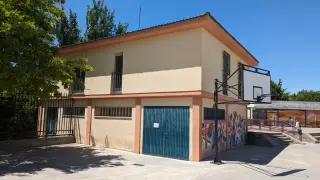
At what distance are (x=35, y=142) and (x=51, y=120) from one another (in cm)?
385

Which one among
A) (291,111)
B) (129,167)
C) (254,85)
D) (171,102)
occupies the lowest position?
(129,167)

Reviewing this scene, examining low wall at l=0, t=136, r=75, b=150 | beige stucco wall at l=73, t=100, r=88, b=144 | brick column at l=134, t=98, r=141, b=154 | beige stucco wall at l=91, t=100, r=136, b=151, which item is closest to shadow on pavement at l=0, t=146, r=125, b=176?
low wall at l=0, t=136, r=75, b=150

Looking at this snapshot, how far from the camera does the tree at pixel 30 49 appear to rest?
8.94m

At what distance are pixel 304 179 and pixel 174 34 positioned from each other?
26.7 feet

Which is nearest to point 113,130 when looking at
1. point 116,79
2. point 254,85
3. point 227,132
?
point 116,79

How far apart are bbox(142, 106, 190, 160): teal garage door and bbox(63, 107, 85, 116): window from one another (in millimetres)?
5137

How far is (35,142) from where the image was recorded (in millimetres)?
14070

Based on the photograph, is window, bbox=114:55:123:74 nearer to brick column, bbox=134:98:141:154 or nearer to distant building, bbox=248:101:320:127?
brick column, bbox=134:98:141:154

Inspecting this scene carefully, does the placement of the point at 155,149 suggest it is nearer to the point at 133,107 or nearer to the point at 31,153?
the point at 133,107

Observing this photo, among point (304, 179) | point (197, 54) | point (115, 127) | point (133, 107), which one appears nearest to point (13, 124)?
point (115, 127)

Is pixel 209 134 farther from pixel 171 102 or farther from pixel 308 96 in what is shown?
pixel 308 96

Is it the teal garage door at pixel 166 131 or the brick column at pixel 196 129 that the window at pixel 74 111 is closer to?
the teal garage door at pixel 166 131

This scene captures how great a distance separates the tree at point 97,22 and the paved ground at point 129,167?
1663cm

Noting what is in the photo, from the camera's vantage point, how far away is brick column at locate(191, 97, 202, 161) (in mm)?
11531
